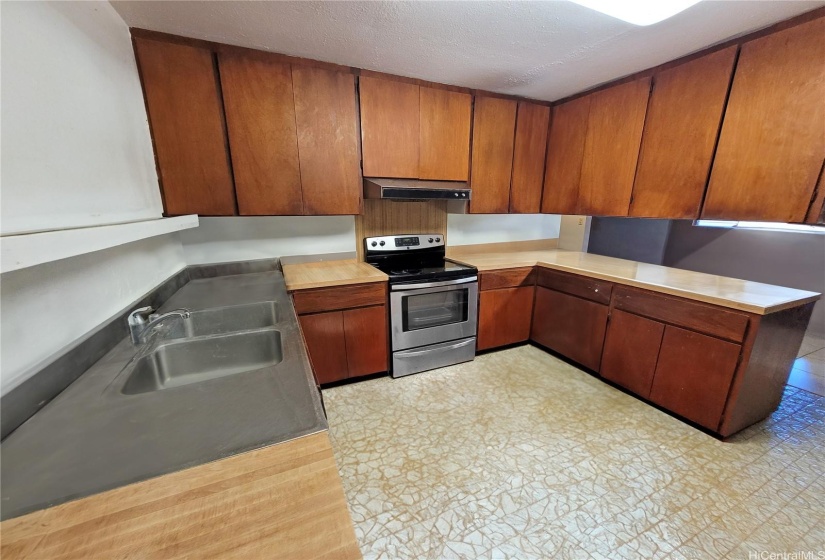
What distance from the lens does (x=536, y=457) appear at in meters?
1.69

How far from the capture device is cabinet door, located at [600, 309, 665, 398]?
2057mm

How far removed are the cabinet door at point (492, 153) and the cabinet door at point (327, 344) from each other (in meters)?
1.55

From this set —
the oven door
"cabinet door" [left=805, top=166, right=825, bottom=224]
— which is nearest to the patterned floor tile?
the oven door

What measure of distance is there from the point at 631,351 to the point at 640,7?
79.0 inches

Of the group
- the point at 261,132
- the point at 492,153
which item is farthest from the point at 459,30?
the point at 261,132

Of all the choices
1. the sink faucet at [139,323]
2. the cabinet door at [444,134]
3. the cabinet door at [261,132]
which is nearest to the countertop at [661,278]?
the cabinet door at [444,134]

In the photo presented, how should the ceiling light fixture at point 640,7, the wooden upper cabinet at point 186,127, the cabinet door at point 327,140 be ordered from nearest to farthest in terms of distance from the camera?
the ceiling light fixture at point 640,7, the wooden upper cabinet at point 186,127, the cabinet door at point 327,140

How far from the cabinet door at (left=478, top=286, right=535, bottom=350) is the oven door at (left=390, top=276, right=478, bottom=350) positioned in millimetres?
119

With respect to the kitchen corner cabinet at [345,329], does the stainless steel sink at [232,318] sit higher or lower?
higher

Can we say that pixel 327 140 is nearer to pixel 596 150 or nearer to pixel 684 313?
Result: pixel 596 150

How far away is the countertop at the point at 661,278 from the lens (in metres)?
1.68

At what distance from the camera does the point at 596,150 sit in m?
2.47

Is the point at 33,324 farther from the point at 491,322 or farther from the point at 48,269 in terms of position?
the point at 491,322

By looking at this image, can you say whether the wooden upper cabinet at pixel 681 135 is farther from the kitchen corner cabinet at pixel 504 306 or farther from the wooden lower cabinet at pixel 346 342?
the wooden lower cabinet at pixel 346 342
